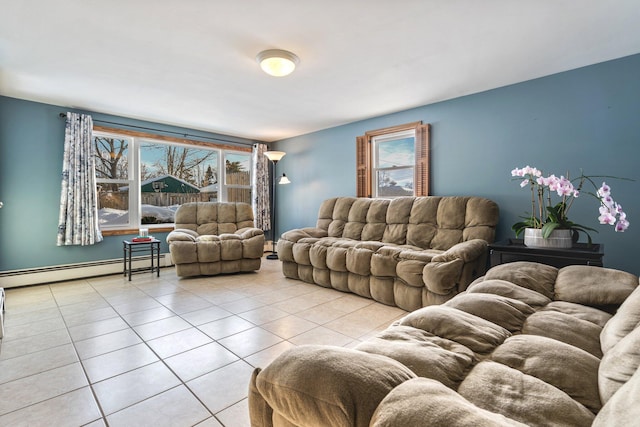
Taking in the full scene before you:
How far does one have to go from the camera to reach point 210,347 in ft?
7.32

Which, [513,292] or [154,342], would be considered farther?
[154,342]

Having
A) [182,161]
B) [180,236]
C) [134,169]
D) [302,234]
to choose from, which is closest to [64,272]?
[180,236]

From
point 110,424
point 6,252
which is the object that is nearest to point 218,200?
point 6,252

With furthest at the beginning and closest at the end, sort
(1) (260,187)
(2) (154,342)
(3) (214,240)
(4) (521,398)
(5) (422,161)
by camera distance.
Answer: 1. (1) (260,187)
2. (3) (214,240)
3. (5) (422,161)
4. (2) (154,342)
5. (4) (521,398)

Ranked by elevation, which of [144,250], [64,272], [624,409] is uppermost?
[624,409]

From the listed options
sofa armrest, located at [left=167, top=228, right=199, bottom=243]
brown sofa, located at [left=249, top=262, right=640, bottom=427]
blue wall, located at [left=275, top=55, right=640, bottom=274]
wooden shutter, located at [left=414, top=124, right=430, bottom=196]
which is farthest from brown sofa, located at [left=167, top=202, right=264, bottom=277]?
brown sofa, located at [left=249, top=262, right=640, bottom=427]

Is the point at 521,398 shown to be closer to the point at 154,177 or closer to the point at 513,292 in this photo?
the point at 513,292

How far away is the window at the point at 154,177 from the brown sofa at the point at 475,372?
480 cm

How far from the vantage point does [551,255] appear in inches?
93.4

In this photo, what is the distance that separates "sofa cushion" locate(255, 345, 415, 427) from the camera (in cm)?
66

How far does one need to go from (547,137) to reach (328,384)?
3556 mm

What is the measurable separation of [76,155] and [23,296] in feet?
5.97

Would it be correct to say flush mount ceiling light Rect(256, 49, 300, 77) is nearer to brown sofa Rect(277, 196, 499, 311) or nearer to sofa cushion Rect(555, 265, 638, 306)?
brown sofa Rect(277, 196, 499, 311)

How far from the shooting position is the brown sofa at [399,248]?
2775 mm
